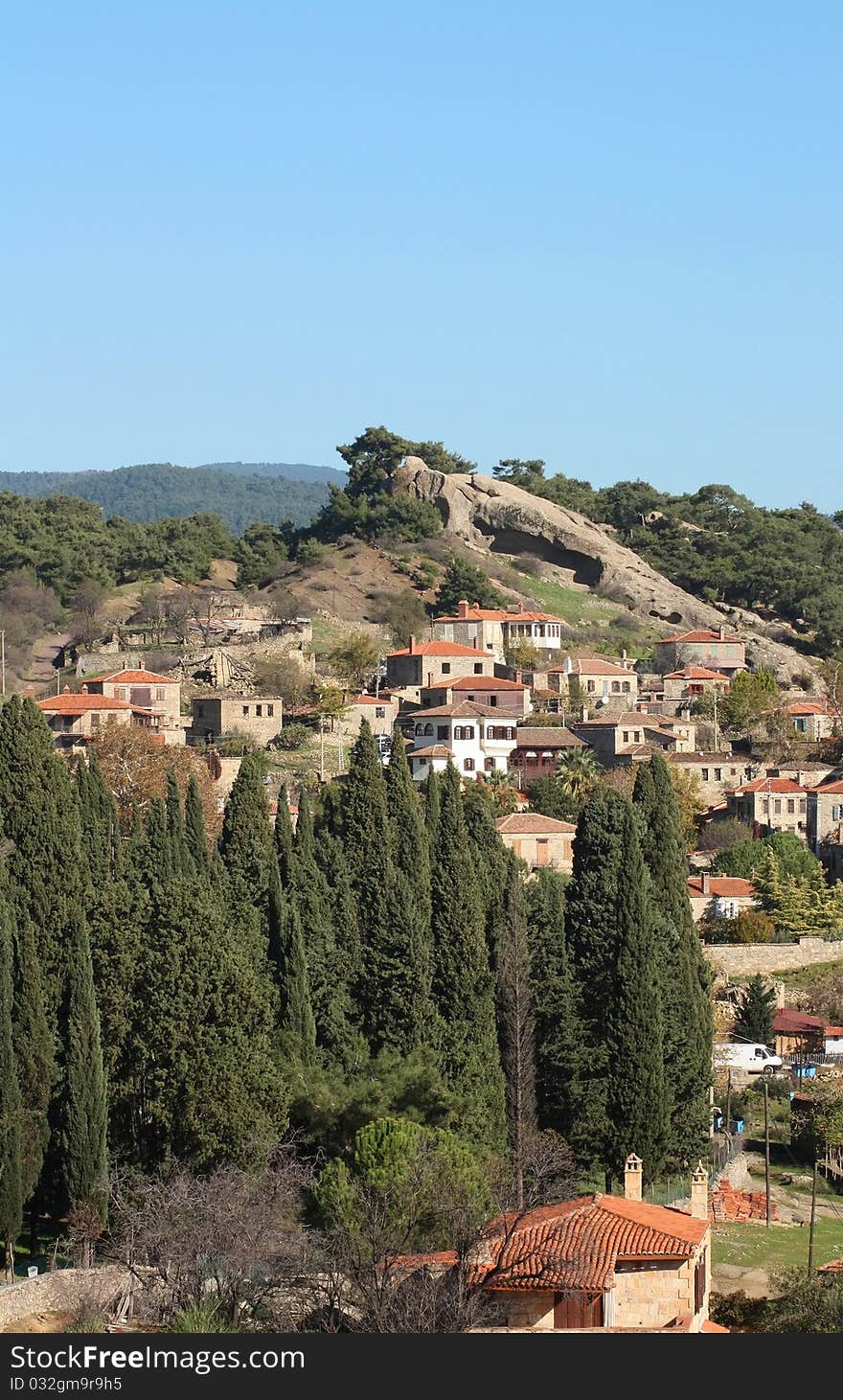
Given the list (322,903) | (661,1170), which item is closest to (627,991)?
(661,1170)

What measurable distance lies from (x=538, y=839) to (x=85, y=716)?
56.0 ft

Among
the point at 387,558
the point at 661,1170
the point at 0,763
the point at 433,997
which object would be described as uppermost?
the point at 387,558

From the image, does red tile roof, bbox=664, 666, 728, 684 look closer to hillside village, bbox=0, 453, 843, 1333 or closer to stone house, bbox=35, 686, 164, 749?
hillside village, bbox=0, 453, 843, 1333

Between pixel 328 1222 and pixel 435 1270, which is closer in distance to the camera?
pixel 435 1270

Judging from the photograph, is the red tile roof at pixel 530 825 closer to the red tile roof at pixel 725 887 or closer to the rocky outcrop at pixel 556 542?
the red tile roof at pixel 725 887

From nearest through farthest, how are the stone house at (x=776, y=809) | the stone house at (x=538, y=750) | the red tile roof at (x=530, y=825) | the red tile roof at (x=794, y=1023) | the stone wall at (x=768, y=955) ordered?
the red tile roof at (x=794, y=1023)
the stone wall at (x=768, y=955)
the red tile roof at (x=530, y=825)
the stone house at (x=776, y=809)
the stone house at (x=538, y=750)

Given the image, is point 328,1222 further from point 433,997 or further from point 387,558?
point 387,558

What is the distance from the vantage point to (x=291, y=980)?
38.6 meters

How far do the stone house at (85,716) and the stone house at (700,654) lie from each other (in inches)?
1158

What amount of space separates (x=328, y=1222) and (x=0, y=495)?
92069 millimetres

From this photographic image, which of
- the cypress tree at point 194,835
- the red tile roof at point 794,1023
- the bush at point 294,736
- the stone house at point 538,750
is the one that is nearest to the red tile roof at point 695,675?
the stone house at point 538,750

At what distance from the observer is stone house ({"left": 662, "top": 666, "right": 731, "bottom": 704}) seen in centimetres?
8678

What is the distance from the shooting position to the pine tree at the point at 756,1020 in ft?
173

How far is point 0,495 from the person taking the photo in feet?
386
